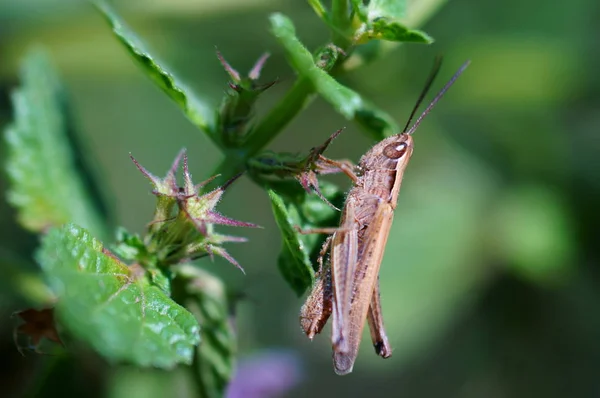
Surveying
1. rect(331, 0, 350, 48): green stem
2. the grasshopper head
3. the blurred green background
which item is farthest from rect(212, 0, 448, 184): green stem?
the blurred green background

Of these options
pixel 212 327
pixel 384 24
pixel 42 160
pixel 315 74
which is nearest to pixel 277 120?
pixel 315 74

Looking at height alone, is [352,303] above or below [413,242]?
above

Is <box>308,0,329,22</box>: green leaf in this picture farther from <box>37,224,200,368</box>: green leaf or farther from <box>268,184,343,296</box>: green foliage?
<box>37,224,200,368</box>: green leaf

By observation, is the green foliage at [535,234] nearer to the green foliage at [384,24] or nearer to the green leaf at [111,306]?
the green foliage at [384,24]

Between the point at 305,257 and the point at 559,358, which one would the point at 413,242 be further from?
the point at 305,257

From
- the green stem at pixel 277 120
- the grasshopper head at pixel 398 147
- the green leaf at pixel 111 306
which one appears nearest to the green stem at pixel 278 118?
the green stem at pixel 277 120

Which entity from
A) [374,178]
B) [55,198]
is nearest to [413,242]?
[374,178]

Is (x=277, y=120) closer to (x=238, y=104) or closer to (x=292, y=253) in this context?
(x=238, y=104)

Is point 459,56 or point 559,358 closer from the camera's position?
point 459,56
